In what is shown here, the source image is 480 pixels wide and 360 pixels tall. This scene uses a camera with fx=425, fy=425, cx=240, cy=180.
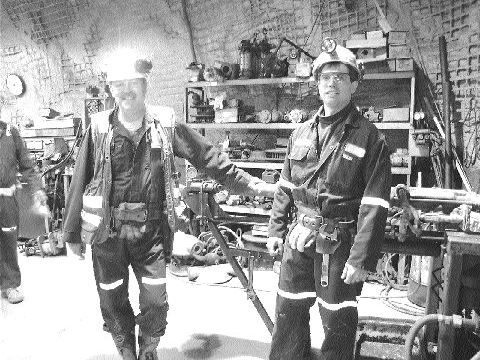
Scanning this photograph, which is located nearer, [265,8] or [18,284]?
[18,284]

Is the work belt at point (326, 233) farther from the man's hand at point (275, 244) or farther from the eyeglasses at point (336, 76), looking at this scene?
the eyeglasses at point (336, 76)

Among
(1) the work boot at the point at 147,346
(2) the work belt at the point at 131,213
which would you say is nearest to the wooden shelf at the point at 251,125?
(2) the work belt at the point at 131,213

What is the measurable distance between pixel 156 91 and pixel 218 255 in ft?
11.0

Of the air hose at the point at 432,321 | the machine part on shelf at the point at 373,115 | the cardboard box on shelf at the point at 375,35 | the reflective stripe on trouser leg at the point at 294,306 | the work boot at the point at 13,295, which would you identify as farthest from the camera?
the machine part on shelf at the point at 373,115

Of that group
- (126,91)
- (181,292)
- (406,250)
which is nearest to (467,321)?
(406,250)

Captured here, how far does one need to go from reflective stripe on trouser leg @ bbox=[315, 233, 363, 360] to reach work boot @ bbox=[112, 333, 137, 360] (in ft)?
4.56

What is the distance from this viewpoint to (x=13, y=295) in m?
4.66

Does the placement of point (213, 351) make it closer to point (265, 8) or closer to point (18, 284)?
point (18, 284)

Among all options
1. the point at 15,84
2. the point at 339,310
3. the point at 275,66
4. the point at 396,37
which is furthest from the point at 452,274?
the point at 15,84

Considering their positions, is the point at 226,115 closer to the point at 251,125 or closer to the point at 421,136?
the point at 251,125

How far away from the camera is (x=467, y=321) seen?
226 cm

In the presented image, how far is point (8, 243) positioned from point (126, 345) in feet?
8.05

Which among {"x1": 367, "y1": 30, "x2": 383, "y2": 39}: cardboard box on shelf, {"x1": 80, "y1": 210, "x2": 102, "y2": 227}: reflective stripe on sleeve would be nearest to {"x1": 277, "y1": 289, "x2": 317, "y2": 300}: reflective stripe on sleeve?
{"x1": 80, "y1": 210, "x2": 102, "y2": 227}: reflective stripe on sleeve

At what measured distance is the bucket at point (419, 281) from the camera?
4.56m
